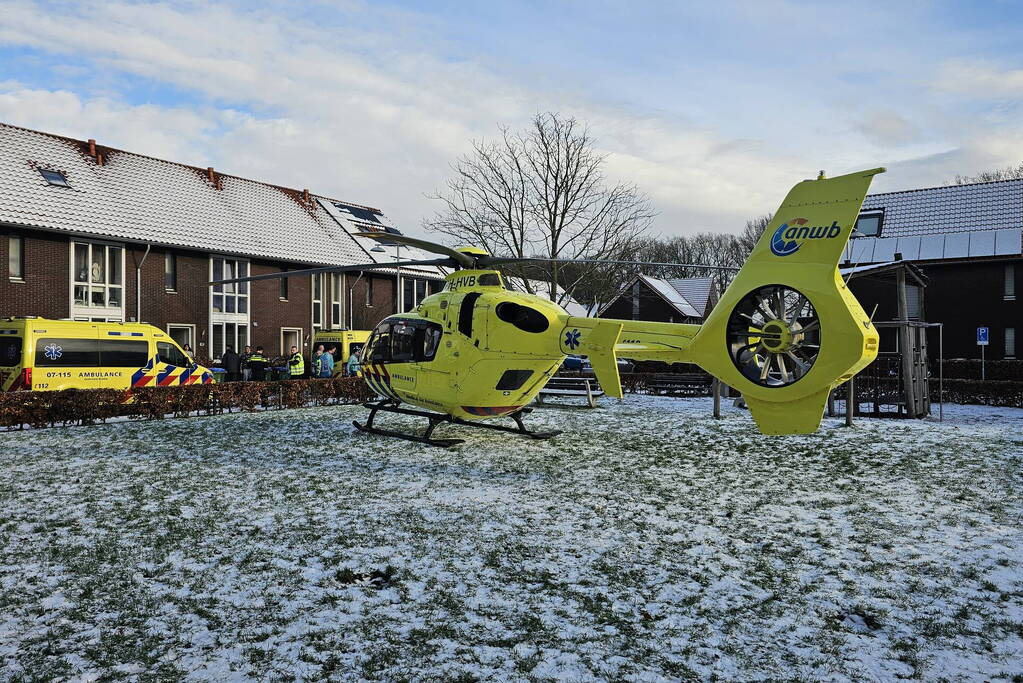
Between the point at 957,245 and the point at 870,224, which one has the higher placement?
the point at 870,224

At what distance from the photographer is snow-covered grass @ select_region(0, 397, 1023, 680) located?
440 cm

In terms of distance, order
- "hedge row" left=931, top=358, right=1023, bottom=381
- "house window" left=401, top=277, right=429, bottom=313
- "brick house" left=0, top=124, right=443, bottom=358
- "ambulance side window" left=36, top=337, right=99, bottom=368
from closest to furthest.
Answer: "ambulance side window" left=36, top=337, right=99, bottom=368 < "brick house" left=0, top=124, right=443, bottom=358 < "hedge row" left=931, top=358, right=1023, bottom=381 < "house window" left=401, top=277, right=429, bottom=313

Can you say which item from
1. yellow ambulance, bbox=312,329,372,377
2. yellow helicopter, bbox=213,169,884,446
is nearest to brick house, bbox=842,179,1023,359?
yellow ambulance, bbox=312,329,372,377

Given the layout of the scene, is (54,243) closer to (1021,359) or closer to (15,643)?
(15,643)

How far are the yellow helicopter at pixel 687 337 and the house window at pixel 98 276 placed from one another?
15.4 metres

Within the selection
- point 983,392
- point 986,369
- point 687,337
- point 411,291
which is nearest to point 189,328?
point 411,291

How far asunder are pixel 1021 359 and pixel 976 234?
19.3ft

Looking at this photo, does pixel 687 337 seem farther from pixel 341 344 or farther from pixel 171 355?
pixel 341 344

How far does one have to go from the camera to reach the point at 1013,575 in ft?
18.8

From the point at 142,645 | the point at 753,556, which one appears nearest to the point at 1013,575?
the point at 753,556

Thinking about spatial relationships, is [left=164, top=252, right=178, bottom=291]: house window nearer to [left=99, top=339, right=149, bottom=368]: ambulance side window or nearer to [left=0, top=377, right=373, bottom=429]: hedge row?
[left=99, top=339, right=149, bottom=368]: ambulance side window

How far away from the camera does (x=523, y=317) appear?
34.3 ft

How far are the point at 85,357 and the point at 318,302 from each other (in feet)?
50.9

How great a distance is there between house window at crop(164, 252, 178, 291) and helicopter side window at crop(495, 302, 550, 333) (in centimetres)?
1958
